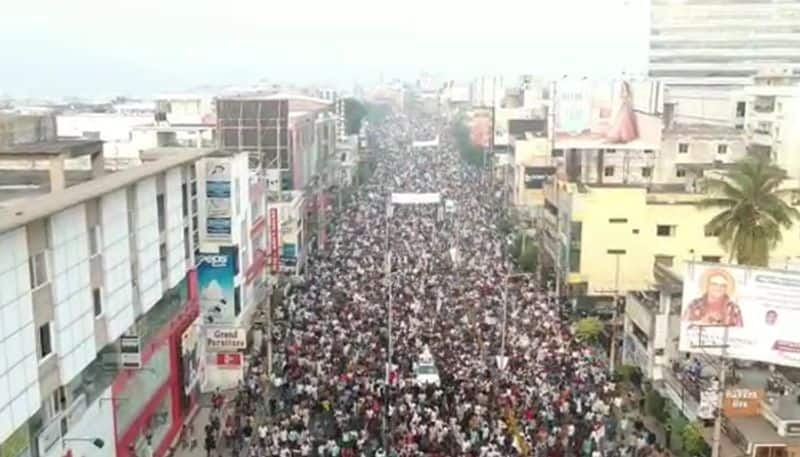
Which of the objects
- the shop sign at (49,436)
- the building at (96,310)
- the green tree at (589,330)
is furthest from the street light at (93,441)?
the green tree at (589,330)

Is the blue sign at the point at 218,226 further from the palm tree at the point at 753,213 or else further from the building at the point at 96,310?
the palm tree at the point at 753,213

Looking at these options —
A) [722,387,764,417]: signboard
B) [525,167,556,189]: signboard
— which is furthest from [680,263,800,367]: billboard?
[525,167,556,189]: signboard

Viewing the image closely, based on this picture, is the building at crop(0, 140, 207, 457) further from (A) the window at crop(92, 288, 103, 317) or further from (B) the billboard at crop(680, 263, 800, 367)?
(B) the billboard at crop(680, 263, 800, 367)

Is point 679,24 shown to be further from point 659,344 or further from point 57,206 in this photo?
point 57,206

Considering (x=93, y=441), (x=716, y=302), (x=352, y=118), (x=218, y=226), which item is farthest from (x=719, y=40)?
(x=93, y=441)

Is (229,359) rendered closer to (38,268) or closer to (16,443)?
(38,268)
